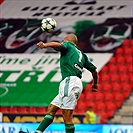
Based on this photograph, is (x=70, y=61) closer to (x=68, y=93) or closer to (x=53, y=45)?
(x=68, y=93)

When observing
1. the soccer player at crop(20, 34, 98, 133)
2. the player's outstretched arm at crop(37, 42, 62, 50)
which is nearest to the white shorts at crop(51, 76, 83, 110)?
the soccer player at crop(20, 34, 98, 133)

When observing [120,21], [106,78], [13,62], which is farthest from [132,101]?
[13,62]

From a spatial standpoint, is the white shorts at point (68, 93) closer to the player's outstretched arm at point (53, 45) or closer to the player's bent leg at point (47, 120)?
the player's bent leg at point (47, 120)

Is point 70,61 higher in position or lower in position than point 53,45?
lower

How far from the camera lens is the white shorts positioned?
8.09 metres

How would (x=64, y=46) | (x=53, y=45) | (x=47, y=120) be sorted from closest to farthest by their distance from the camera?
(x=53, y=45)
(x=64, y=46)
(x=47, y=120)

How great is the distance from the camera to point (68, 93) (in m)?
8.11

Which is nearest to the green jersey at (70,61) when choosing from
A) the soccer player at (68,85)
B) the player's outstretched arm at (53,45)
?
the soccer player at (68,85)

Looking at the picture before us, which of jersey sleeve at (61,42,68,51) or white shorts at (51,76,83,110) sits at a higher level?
jersey sleeve at (61,42,68,51)

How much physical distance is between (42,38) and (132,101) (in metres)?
3.70

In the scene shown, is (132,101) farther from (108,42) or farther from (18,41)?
(18,41)

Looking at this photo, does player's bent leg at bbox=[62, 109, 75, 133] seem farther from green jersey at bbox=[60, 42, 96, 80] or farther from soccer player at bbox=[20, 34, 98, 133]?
green jersey at bbox=[60, 42, 96, 80]

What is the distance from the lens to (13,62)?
19.8m

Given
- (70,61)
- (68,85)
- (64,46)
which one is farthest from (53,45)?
(68,85)
